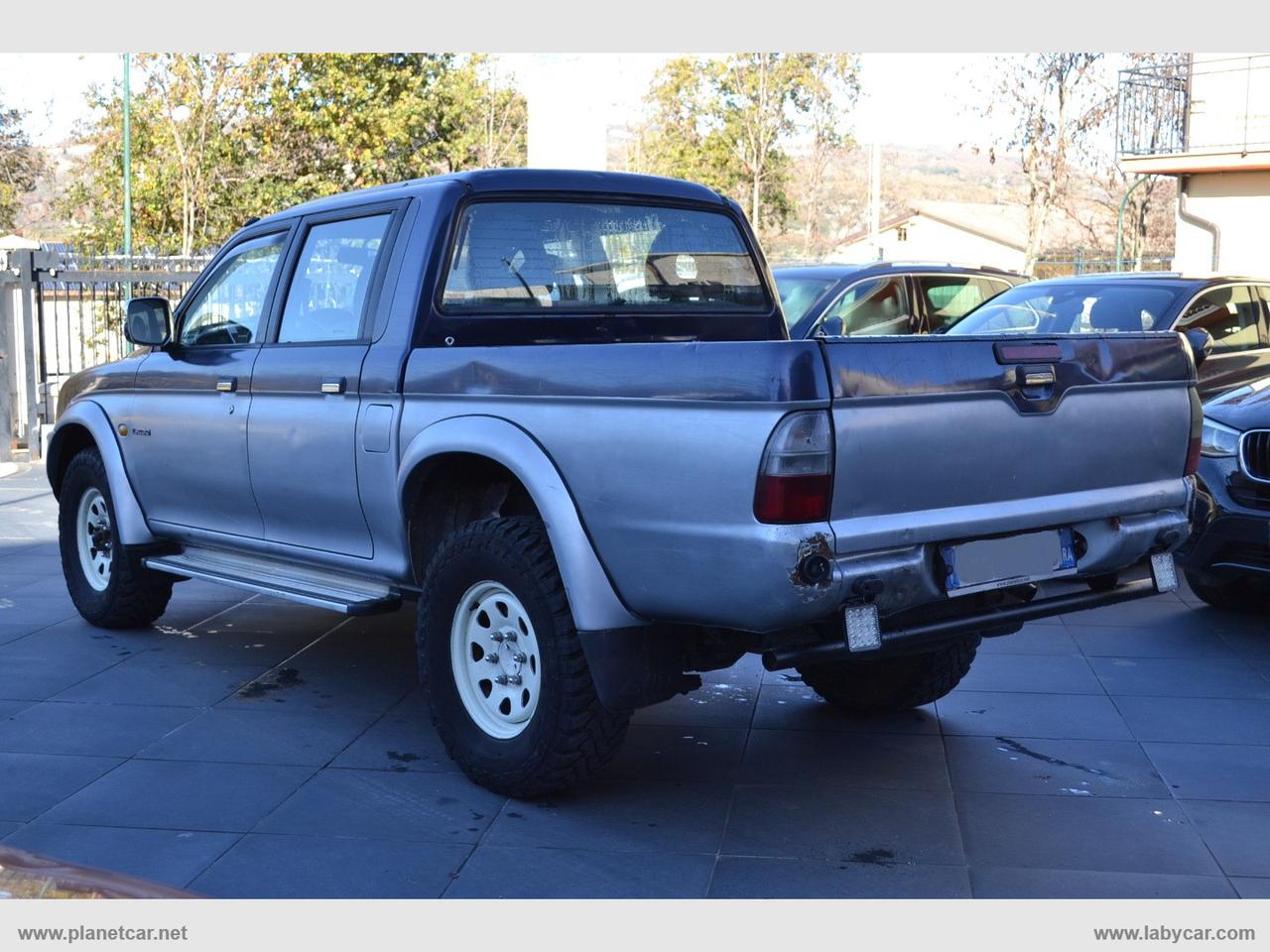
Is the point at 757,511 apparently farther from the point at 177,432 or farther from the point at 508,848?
the point at 177,432

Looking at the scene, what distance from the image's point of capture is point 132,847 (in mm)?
4105

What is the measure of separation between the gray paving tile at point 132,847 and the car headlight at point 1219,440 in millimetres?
4881

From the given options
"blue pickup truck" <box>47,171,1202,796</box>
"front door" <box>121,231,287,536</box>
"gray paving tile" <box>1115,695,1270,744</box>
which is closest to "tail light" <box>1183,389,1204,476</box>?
"blue pickup truck" <box>47,171,1202,796</box>

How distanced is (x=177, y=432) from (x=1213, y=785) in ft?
14.1

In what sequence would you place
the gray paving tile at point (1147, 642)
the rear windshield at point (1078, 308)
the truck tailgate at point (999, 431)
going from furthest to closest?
1. the rear windshield at point (1078, 308)
2. the gray paving tile at point (1147, 642)
3. the truck tailgate at point (999, 431)

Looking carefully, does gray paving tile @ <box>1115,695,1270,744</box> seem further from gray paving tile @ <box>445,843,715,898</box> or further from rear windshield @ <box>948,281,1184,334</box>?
rear windshield @ <box>948,281,1184,334</box>

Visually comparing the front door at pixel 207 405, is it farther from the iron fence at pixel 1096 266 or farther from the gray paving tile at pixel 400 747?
the iron fence at pixel 1096 266

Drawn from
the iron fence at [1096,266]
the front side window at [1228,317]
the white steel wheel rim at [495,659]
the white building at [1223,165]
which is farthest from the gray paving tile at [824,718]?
the iron fence at [1096,266]

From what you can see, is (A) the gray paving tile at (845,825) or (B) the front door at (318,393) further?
(B) the front door at (318,393)

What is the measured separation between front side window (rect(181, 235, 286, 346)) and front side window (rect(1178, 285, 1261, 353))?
235 inches

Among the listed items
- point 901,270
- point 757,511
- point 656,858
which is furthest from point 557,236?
point 901,270

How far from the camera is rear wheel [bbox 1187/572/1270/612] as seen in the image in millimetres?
7328

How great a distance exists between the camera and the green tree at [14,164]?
129ft

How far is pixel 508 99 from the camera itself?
41.2m
